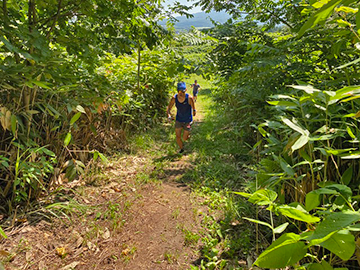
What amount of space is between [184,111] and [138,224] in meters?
3.18

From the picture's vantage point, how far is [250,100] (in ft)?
14.0

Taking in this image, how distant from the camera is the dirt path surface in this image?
95.3 inches

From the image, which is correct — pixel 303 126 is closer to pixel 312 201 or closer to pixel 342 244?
pixel 312 201

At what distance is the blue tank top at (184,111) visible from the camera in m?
5.57

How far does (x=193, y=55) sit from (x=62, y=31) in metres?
3.35

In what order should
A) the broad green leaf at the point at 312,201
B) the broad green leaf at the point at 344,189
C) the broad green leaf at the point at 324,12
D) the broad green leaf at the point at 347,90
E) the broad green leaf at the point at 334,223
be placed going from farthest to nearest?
→ the broad green leaf at the point at 344,189 → the broad green leaf at the point at 312,201 → the broad green leaf at the point at 347,90 → the broad green leaf at the point at 334,223 → the broad green leaf at the point at 324,12

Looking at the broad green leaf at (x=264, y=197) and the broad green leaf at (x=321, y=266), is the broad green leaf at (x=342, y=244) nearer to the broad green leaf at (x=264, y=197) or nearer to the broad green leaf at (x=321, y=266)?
the broad green leaf at (x=264, y=197)

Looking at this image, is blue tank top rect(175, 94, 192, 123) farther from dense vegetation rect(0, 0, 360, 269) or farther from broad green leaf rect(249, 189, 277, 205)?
broad green leaf rect(249, 189, 277, 205)

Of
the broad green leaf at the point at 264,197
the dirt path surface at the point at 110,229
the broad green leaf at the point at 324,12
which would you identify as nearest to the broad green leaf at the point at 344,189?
the broad green leaf at the point at 264,197

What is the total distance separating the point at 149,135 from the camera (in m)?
6.28

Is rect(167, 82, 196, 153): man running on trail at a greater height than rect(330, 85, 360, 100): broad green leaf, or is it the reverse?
rect(330, 85, 360, 100): broad green leaf

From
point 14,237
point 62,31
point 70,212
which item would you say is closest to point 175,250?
point 70,212

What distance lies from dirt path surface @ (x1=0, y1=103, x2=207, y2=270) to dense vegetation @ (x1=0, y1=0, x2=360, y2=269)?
35cm

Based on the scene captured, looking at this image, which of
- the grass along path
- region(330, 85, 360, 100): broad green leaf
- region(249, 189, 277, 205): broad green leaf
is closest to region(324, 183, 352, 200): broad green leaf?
region(249, 189, 277, 205): broad green leaf
